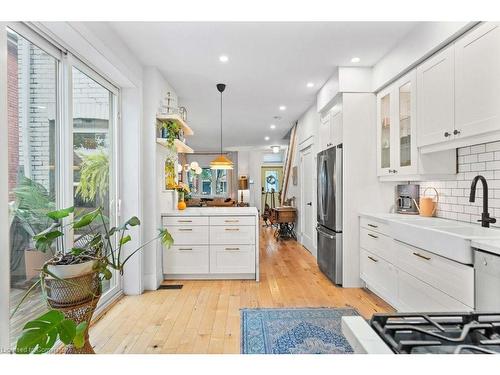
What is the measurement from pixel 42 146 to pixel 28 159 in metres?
0.18

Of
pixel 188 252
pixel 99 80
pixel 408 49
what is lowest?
pixel 188 252

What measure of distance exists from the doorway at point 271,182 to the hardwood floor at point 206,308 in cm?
664

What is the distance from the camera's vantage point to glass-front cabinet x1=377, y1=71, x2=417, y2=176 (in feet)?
9.44

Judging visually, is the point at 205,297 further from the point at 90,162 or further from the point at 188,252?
the point at 90,162

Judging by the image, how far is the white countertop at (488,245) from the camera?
5.34 feet

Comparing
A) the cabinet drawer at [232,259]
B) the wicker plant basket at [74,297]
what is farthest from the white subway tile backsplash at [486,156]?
the wicker plant basket at [74,297]

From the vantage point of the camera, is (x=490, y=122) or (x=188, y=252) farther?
(x=188, y=252)

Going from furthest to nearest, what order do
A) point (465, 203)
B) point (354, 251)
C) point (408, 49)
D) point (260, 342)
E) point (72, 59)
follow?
point (354, 251) < point (408, 49) < point (465, 203) < point (72, 59) < point (260, 342)

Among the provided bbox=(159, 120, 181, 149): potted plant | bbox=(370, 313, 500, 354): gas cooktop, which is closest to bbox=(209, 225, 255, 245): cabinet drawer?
bbox=(159, 120, 181, 149): potted plant

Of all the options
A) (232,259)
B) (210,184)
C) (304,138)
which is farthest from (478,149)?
(210,184)

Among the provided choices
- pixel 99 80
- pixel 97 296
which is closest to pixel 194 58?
pixel 99 80

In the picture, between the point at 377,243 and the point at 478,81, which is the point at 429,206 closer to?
the point at 377,243
